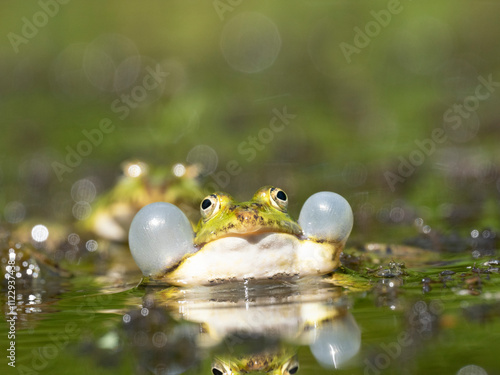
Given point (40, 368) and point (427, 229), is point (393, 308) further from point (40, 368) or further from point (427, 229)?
point (427, 229)

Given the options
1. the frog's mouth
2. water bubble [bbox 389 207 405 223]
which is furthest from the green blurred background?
the frog's mouth

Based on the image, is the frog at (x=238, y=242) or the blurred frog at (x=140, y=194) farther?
the blurred frog at (x=140, y=194)

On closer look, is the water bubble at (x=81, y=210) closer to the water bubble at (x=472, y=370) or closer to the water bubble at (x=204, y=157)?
the water bubble at (x=204, y=157)

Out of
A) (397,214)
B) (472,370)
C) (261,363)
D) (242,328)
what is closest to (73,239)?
(397,214)

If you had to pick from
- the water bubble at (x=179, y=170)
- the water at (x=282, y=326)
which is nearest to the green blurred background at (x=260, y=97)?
the water bubble at (x=179, y=170)

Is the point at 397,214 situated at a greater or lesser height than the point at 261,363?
greater

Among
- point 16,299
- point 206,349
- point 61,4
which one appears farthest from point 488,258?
point 61,4

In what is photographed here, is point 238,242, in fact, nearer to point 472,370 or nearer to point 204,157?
point 472,370

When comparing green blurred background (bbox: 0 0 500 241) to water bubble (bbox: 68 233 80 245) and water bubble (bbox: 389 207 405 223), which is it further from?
water bubble (bbox: 68 233 80 245)
